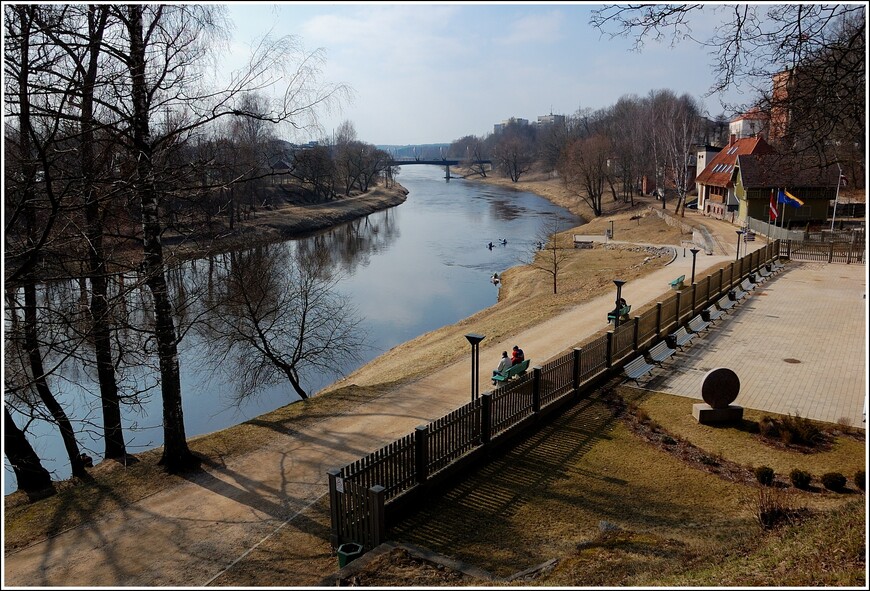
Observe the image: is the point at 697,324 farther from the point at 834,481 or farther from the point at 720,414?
the point at 834,481

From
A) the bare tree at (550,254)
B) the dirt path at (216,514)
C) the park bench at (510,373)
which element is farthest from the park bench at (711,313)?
the bare tree at (550,254)

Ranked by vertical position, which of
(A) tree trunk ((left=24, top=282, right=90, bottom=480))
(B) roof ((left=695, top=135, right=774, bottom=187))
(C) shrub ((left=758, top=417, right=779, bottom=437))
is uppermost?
(B) roof ((left=695, top=135, right=774, bottom=187))

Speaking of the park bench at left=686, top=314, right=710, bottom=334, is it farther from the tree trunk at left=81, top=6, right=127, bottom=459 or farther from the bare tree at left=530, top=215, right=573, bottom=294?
the tree trunk at left=81, top=6, right=127, bottom=459

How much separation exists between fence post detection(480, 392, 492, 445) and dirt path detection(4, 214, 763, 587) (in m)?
2.10

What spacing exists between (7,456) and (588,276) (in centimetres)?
2902

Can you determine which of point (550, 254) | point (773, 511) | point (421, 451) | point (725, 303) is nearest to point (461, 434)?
point (421, 451)

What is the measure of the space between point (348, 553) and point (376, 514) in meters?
0.59

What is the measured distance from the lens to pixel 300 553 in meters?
8.17

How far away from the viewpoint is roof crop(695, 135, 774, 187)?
4811 centimetres

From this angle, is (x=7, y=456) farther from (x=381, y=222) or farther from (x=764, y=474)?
(x=381, y=222)

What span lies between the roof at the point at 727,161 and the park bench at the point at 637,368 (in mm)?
37038

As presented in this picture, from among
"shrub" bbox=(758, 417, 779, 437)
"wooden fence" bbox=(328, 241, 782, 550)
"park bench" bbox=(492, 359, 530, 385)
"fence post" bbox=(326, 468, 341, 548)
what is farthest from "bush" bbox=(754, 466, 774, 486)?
"fence post" bbox=(326, 468, 341, 548)

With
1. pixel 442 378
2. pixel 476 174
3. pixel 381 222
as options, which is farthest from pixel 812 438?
pixel 476 174

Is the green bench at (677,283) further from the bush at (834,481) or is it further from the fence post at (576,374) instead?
the bush at (834,481)
